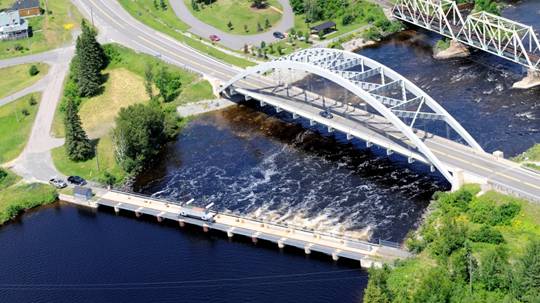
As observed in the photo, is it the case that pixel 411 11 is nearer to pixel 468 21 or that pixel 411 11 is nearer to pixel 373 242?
pixel 468 21

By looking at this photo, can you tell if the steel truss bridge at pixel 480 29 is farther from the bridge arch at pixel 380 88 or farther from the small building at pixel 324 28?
the bridge arch at pixel 380 88

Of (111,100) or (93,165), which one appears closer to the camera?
(93,165)

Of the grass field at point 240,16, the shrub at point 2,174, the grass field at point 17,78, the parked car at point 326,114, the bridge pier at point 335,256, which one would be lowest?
the grass field at point 17,78

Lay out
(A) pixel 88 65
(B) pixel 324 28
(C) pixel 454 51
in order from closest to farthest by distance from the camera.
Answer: (A) pixel 88 65 → (C) pixel 454 51 → (B) pixel 324 28

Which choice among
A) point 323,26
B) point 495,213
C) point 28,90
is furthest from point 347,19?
point 495,213

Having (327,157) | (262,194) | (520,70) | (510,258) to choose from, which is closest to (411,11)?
(520,70)

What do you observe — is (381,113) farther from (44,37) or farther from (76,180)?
(44,37)

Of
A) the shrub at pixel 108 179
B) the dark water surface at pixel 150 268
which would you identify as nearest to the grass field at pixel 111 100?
the shrub at pixel 108 179

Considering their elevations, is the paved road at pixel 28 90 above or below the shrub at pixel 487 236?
below
